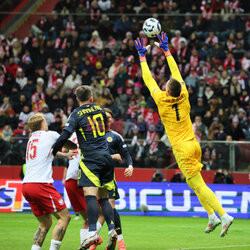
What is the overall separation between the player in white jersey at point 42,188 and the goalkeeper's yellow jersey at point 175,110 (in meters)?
1.86

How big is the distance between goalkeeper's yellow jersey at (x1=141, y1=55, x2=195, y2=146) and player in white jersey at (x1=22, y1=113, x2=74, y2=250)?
1855mm

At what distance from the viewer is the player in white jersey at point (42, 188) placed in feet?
26.1

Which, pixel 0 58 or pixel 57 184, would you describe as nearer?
pixel 57 184

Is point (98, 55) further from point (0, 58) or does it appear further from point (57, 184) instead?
point (57, 184)

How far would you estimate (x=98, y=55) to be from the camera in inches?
942

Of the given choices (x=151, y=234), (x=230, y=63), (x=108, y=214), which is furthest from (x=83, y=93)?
(x=230, y=63)

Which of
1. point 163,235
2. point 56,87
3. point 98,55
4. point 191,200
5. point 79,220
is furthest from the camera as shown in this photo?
point 98,55

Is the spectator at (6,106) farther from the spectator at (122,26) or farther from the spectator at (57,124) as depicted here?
the spectator at (122,26)

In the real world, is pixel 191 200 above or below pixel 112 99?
below

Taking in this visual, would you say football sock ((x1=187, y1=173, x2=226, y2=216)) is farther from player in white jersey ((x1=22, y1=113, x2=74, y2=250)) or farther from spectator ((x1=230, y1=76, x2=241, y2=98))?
spectator ((x1=230, y1=76, x2=241, y2=98))

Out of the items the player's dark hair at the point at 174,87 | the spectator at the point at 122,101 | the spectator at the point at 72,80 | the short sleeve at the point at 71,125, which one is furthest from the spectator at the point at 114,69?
the short sleeve at the point at 71,125

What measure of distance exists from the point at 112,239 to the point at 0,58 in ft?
58.3

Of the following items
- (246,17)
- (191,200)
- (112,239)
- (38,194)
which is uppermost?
(246,17)

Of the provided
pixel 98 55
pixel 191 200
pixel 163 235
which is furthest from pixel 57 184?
pixel 98 55
